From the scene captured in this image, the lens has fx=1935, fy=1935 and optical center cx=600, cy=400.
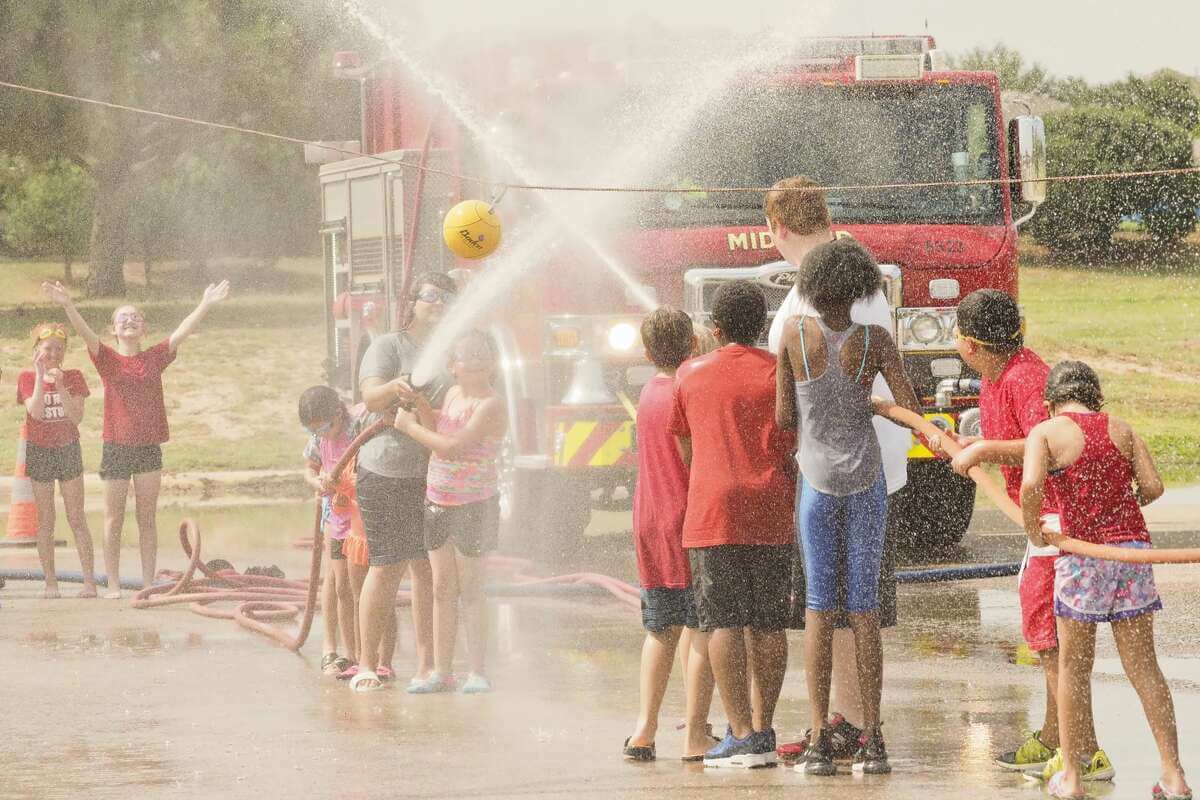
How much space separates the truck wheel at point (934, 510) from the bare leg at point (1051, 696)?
561cm

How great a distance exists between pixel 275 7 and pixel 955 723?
27577 millimetres

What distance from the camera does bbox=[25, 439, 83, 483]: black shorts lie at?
35.6 feet

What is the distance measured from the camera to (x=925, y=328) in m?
10.9

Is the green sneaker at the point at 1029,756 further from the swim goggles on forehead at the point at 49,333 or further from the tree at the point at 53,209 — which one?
the tree at the point at 53,209

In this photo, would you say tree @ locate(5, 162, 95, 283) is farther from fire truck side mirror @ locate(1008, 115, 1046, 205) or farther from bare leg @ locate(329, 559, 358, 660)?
bare leg @ locate(329, 559, 358, 660)

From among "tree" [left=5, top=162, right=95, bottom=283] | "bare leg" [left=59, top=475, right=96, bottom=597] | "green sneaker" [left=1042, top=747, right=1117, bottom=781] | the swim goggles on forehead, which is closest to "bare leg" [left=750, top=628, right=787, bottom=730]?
"green sneaker" [left=1042, top=747, right=1117, bottom=781]

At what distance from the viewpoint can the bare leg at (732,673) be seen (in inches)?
240

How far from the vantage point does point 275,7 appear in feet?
107

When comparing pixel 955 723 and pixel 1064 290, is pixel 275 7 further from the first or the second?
pixel 955 723

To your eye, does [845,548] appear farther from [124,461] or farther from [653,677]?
[124,461]

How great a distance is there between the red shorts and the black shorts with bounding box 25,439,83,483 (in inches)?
253

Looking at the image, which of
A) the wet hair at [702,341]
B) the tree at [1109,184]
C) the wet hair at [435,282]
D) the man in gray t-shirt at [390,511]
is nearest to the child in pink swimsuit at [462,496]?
the man in gray t-shirt at [390,511]

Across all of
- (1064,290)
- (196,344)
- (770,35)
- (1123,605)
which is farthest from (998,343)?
(1064,290)

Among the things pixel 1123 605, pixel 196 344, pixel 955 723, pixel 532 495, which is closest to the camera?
pixel 1123 605
